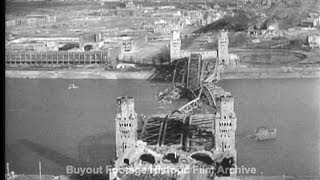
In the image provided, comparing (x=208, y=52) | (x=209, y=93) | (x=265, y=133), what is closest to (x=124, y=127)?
(x=209, y=93)

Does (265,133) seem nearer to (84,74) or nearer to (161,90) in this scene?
(161,90)

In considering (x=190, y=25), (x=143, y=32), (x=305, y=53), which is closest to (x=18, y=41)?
(x=143, y=32)

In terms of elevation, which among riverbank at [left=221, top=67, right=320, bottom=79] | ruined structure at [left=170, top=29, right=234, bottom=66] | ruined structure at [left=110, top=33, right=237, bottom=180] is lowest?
ruined structure at [left=110, top=33, right=237, bottom=180]

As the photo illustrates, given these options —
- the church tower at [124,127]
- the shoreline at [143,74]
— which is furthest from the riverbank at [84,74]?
the church tower at [124,127]

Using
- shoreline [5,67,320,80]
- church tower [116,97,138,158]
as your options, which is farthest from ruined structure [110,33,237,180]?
shoreline [5,67,320,80]

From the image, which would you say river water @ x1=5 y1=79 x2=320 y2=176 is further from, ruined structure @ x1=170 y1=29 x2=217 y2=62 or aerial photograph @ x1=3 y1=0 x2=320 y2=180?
ruined structure @ x1=170 y1=29 x2=217 y2=62

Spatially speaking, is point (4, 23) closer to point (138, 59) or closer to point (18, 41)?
point (18, 41)
